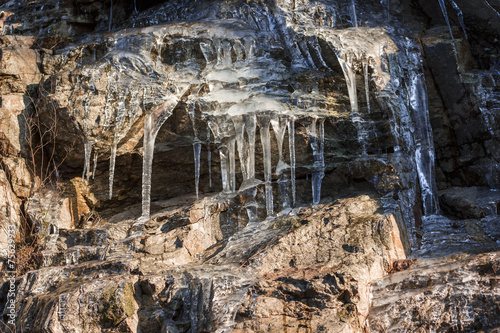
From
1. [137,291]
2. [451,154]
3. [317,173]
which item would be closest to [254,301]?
[137,291]

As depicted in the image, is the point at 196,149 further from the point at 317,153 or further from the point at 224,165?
the point at 317,153

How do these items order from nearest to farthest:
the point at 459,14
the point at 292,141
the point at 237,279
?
1. the point at 237,279
2. the point at 292,141
3. the point at 459,14

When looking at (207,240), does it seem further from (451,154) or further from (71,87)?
(451,154)

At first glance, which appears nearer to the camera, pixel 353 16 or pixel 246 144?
pixel 246 144

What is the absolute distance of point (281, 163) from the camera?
265 inches

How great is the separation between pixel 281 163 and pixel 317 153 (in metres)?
0.46

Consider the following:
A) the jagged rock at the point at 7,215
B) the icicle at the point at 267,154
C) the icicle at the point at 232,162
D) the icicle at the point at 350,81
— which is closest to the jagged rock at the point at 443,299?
the icicle at the point at 267,154

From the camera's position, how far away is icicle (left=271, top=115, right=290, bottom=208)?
641 centimetres

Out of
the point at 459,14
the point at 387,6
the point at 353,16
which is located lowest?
the point at 459,14

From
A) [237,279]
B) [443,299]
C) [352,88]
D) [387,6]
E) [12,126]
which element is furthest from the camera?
[387,6]

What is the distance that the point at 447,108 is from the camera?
7059mm

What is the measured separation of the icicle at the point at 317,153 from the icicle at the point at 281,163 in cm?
34

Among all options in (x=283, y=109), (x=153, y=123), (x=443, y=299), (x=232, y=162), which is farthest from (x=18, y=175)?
(x=443, y=299)

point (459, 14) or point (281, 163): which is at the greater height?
point (459, 14)
